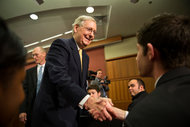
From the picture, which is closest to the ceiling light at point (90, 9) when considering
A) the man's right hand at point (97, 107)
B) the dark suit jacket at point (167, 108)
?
the man's right hand at point (97, 107)

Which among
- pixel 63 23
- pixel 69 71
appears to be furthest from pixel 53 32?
pixel 69 71

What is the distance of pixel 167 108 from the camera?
1.76ft

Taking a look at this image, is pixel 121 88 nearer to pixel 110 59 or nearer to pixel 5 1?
pixel 110 59

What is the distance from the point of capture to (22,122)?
1972 millimetres

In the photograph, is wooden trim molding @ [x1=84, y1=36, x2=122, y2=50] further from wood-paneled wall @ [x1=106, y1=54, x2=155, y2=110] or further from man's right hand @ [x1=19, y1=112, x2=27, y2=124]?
man's right hand @ [x1=19, y1=112, x2=27, y2=124]

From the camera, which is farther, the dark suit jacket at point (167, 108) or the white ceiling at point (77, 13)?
the white ceiling at point (77, 13)

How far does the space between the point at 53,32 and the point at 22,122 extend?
3544 mm

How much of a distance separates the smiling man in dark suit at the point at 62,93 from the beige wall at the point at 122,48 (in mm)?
4200

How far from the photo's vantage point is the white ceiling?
10.9 ft

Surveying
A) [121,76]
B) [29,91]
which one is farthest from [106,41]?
[29,91]

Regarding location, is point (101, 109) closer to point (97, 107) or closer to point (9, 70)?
point (97, 107)

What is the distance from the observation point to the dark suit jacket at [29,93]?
6.56ft

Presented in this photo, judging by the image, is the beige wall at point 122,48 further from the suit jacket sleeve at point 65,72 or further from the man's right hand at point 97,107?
the man's right hand at point 97,107

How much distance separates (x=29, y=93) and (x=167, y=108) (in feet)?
6.81
